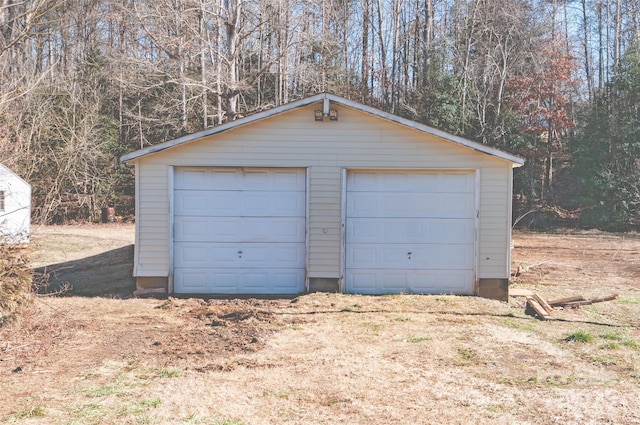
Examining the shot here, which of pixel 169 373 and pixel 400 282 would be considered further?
pixel 400 282

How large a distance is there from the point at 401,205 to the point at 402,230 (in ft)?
1.49

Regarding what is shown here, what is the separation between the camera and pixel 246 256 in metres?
10.7

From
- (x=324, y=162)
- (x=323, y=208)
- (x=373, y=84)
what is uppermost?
(x=373, y=84)

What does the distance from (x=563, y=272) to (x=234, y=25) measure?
47.8 ft

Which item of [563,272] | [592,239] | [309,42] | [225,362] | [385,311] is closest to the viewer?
[225,362]

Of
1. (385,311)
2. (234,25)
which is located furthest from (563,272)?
(234,25)

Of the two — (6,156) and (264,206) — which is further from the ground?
(6,156)

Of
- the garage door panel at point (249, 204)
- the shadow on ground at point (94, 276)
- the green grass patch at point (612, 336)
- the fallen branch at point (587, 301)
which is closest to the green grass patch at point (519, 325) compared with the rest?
the green grass patch at point (612, 336)

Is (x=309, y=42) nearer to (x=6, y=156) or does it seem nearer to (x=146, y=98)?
(x=146, y=98)

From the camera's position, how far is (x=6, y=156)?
1789cm

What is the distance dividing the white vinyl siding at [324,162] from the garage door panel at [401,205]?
392mm

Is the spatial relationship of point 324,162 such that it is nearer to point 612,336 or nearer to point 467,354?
point 467,354

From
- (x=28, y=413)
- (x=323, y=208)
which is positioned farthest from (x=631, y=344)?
(x=28, y=413)

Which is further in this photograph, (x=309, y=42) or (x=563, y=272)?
(x=309, y=42)
